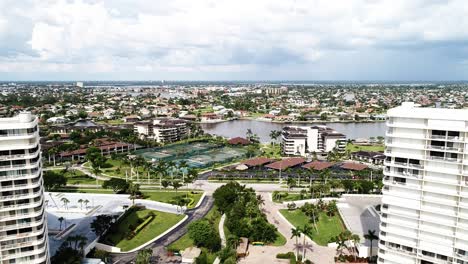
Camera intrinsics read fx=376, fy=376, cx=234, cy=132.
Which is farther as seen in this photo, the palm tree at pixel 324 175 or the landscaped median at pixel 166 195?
the palm tree at pixel 324 175

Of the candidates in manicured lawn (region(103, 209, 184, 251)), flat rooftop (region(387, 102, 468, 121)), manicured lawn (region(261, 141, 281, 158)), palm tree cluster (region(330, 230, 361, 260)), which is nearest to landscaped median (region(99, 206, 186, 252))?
manicured lawn (region(103, 209, 184, 251))

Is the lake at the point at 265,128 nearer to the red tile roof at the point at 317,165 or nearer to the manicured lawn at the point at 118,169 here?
the red tile roof at the point at 317,165

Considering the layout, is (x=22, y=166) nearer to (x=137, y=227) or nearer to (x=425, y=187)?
(x=137, y=227)

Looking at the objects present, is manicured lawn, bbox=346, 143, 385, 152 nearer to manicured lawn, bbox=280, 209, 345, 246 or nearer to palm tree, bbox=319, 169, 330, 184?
palm tree, bbox=319, 169, 330, 184

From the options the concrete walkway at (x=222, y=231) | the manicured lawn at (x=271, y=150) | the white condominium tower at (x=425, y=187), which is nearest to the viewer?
the white condominium tower at (x=425, y=187)

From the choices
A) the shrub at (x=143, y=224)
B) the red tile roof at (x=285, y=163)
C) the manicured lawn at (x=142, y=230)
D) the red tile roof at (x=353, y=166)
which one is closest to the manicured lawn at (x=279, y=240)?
the manicured lawn at (x=142, y=230)

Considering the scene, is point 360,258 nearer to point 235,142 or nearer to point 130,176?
point 130,176

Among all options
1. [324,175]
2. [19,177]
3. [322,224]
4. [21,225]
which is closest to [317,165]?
[324,175]
